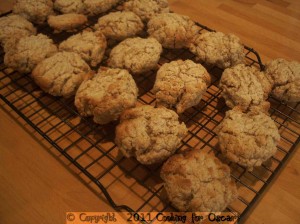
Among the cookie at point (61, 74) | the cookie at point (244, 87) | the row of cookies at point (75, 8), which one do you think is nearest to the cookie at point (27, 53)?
the cookie at point (61, 74)

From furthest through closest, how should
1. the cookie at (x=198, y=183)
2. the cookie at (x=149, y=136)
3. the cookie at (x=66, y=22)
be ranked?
the cookie at (x=66, y=22) < the cookie at (x=149, y=136) < the cookie at (x=198, y=183)

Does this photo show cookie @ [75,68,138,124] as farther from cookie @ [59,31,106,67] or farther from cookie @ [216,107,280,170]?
cookie @ [216,107,280,170]

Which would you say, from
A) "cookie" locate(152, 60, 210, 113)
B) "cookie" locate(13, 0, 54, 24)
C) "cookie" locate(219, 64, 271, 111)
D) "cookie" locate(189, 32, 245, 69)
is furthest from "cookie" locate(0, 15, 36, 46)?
"cookie" locate(219, 64, 271, 111)

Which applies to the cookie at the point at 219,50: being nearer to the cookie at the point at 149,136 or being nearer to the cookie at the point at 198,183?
the cookie at the point at 149,136

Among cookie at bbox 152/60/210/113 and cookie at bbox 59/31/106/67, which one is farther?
cookie at bbox 59/31/106/67

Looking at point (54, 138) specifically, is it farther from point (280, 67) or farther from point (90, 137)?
point (280, 67)

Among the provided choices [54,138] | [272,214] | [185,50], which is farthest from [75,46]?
[272,214]
